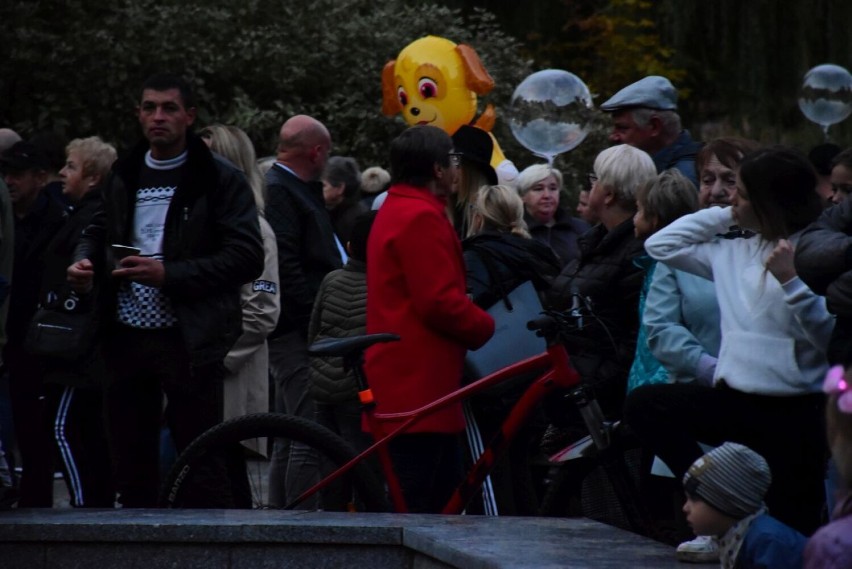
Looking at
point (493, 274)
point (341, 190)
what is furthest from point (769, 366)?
point (341, 190)

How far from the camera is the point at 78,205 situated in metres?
8.89

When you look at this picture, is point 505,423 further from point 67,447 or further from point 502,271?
point 67,447

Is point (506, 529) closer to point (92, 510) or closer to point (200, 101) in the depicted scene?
point (92, 510)

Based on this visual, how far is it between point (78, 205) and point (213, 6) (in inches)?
384

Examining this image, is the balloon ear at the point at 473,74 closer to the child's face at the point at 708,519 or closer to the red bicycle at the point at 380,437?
the red bicycle at the point at 380,437

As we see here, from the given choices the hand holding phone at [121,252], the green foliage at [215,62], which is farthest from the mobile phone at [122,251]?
the green foliage at [215,62]

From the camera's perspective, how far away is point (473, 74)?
41.2 feet

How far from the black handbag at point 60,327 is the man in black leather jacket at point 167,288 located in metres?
0.35

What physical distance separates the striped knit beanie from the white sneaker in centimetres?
60

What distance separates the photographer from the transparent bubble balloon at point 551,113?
12641 millimetres

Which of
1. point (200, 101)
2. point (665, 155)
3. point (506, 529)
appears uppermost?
point (200, 101)

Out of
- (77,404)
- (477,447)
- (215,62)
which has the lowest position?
(477,447)

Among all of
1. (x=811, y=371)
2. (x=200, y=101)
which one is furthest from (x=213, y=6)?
→ (x=811, y=371)

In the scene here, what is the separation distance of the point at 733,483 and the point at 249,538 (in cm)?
200
